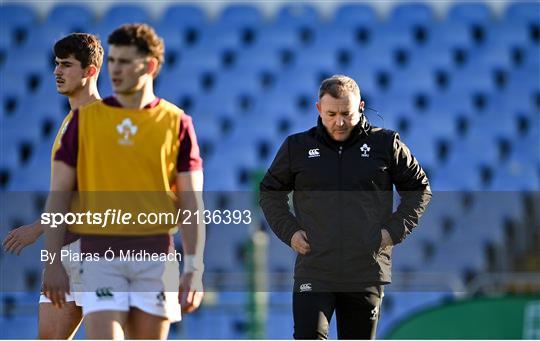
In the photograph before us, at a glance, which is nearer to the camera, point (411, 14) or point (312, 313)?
point (312, 313)

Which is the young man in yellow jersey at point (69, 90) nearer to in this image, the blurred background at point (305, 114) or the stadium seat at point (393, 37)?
the blurred background at point (305, 114)

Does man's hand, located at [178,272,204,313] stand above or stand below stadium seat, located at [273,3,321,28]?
below

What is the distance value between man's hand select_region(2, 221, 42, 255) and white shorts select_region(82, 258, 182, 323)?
68 cm

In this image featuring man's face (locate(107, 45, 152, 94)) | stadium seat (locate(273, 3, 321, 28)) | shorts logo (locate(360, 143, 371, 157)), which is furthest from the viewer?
stadium seat (locate(273, 3, 321, 28))

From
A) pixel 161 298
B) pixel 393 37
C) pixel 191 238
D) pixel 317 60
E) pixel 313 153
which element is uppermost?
pixel 393 37

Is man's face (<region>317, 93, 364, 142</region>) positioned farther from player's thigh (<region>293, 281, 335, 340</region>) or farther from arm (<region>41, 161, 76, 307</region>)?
arm (<region>41, 161, 76, 307</region>)

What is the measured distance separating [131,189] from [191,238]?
30 centimetres

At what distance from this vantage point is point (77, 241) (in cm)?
440

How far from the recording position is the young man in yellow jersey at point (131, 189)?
12.7ft

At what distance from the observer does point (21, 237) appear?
14.8ft

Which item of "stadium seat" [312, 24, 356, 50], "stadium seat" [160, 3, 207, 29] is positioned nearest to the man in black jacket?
"stadium seat" [312, 24, 356, 50]

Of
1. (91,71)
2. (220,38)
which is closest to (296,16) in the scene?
(220,38)

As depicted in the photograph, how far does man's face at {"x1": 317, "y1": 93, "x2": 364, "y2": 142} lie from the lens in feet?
14.6

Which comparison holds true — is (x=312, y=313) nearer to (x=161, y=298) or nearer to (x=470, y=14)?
(x=161, y=298)
